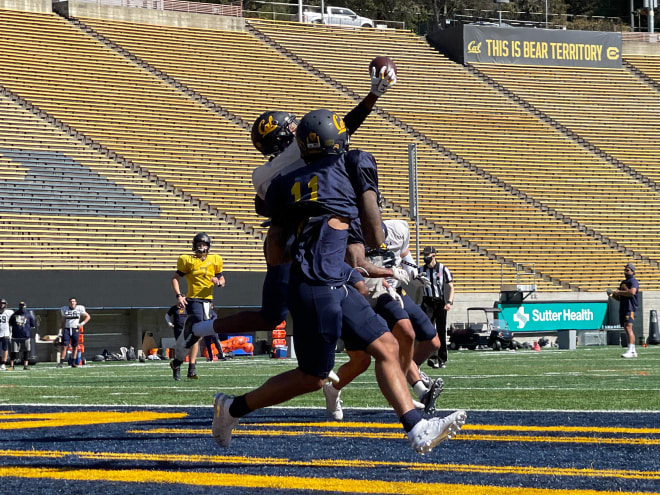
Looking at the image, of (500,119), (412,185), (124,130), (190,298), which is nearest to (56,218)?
(124,130)

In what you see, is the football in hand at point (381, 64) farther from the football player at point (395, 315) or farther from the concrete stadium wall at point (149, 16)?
the concrete stadium wall at point (149, 16)

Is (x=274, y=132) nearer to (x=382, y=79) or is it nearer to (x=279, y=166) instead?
(x=279, y=166)

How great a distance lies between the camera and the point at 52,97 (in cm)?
3278

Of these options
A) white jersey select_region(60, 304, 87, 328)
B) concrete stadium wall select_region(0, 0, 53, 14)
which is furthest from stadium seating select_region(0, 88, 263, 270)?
concrete stadium wall select_region(0, 0, 53, 14)

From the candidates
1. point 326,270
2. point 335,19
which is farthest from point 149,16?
point 326,270

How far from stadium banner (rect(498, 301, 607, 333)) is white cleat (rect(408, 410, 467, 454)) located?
26615 millimetres

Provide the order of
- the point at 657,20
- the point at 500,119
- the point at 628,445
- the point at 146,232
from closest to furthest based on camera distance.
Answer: the point at 628,445 < the point at 146,232 < the point at 500,119 < the point at 657,20

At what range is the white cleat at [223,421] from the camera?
541cm

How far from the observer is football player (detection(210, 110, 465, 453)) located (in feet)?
16.1

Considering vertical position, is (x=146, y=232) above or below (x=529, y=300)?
above

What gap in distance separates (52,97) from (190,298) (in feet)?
71.0

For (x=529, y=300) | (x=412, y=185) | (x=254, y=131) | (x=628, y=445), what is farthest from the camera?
(x=529, y=300)

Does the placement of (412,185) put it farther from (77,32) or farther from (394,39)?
(394,39)

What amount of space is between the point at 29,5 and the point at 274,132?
109 ft
